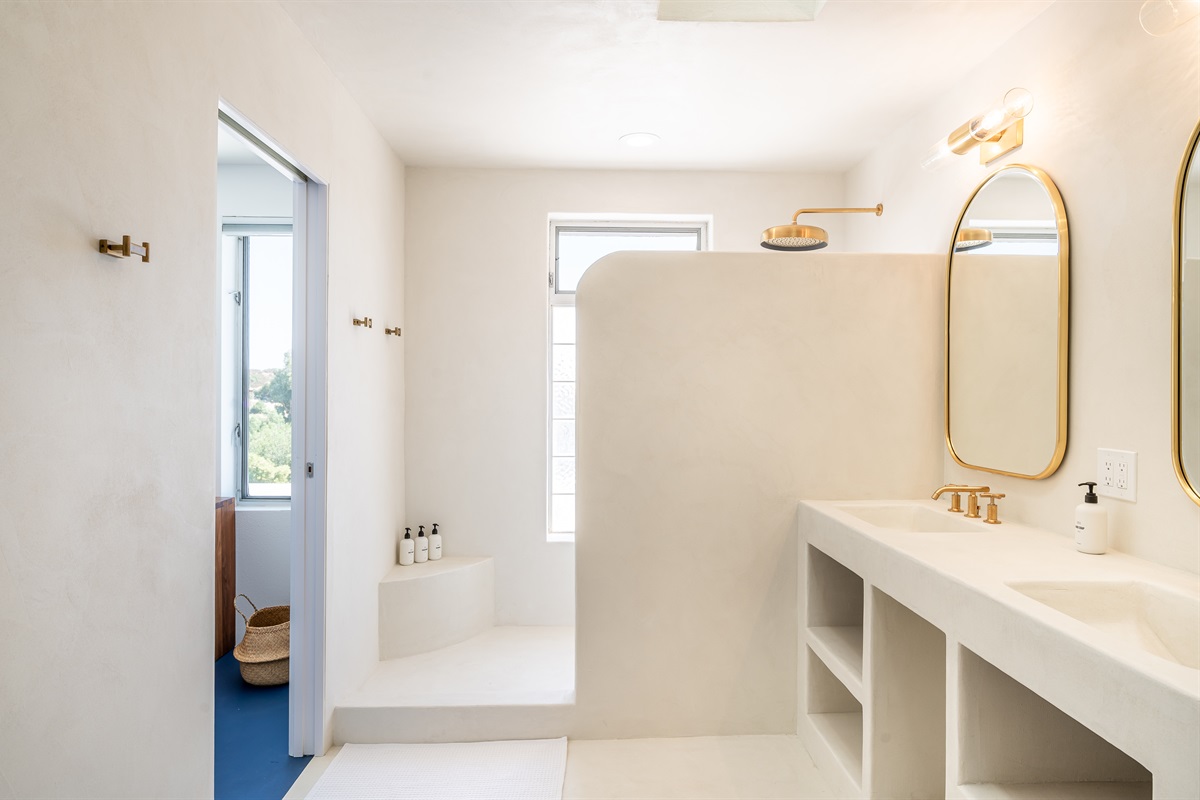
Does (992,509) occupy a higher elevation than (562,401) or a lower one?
lower

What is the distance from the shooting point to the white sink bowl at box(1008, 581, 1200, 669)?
1393 millimetres

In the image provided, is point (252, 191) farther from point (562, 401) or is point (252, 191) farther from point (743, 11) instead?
point (743, 11)

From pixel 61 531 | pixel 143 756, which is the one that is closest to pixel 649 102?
pixel 61 531

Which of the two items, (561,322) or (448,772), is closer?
(448,772)

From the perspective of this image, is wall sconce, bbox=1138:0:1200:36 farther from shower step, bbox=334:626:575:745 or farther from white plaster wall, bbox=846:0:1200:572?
shower step, bbox=334:626:575:745

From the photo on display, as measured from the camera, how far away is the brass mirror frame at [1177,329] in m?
1.53

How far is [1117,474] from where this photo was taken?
175 cm

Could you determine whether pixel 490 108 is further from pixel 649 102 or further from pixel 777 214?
pixel 777 214

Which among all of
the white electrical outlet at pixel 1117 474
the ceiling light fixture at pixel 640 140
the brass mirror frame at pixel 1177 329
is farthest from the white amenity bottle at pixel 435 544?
the brass mirror frame at pixel 1177 329

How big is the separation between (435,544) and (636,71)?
2379 mm

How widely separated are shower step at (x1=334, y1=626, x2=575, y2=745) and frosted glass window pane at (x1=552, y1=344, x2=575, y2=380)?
58.7 inches

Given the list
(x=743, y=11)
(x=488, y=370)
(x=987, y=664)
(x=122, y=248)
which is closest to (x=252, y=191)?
(x=488, y=370)

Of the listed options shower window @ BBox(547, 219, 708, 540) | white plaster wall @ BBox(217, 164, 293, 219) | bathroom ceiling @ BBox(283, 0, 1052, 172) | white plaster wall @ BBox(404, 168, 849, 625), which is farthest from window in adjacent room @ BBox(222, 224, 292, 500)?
shower window @ BBox(547, 219, 708, 540)

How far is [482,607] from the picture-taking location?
11.1 feet
